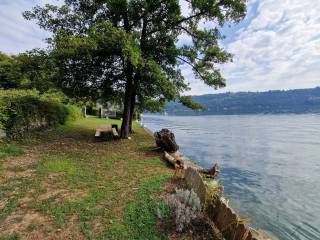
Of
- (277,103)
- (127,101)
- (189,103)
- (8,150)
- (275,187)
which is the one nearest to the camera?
(8,150)

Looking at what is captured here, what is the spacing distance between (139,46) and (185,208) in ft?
33.8

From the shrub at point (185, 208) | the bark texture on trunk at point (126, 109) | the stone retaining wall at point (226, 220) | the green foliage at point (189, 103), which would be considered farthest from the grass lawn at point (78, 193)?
the green foliage at point (189, 103)

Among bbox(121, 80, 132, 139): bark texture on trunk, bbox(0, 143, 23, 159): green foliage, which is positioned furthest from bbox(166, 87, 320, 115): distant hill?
bbox(0, 143, 23, 159): green foliage

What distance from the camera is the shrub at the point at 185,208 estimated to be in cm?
618

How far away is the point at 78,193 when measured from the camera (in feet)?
25.9

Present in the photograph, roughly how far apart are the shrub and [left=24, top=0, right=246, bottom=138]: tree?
878cm

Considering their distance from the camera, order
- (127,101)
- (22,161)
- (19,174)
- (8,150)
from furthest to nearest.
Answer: (127,101)
(8,150)
(22,161)
(19,174)

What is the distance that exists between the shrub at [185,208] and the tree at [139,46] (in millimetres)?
8781

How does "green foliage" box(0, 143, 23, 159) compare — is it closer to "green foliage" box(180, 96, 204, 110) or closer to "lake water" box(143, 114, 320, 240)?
"lake water" box(143, 114, 320, 240)

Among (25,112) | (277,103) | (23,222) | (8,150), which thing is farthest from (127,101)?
(277,103)

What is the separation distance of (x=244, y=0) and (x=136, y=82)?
764cm

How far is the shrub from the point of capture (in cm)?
618

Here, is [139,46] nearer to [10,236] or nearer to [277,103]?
[10,236]

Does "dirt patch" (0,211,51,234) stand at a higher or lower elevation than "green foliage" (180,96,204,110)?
lower
